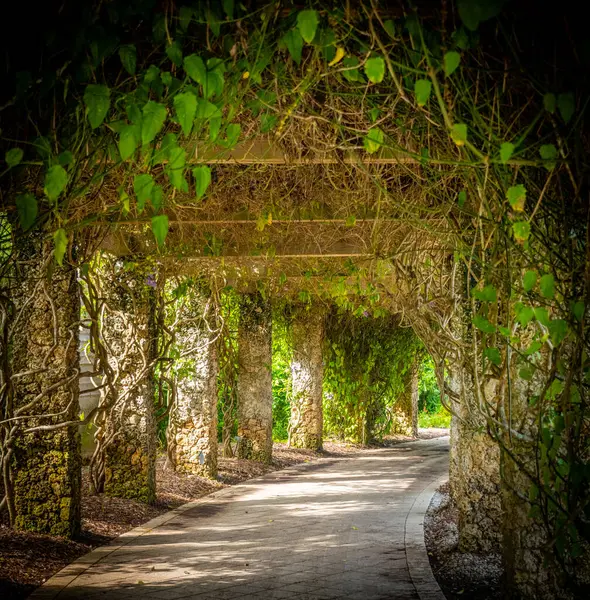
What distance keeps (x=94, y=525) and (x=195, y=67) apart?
5465mm

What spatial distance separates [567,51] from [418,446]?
1551cm

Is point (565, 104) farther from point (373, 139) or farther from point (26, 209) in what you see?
point (26, 209)

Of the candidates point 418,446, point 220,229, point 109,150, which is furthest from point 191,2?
point 418,446

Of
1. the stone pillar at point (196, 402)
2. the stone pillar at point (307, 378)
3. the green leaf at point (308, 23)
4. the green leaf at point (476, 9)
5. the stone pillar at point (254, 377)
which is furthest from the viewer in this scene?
the stone pillar at point (307, 378)

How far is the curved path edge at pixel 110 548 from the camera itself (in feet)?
17.1

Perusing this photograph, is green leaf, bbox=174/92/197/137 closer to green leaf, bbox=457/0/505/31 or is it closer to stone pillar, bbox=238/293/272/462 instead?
green leaf, bbox=457/0/505/31

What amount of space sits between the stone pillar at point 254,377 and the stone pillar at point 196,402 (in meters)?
2.03

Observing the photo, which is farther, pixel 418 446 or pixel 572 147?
pixel 418 446

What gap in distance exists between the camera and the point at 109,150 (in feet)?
11.2

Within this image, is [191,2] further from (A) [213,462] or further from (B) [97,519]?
(A) [213,462]

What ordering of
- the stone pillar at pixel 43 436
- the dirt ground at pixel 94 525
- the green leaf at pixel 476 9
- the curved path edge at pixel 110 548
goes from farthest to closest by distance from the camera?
the stone pillar at pixel 43 436
the dirt ground at pixel 94 525
the curved path edge at pixel 110 548
the green leaf at pixel 476 9

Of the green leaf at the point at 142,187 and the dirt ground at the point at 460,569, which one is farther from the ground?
the green leaf at the point at 142,187

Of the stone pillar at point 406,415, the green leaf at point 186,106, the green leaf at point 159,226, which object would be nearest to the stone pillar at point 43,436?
the green leaf at point 159,226

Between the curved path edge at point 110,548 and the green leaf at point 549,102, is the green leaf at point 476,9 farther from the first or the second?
the curved path edge at point 110,548
